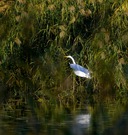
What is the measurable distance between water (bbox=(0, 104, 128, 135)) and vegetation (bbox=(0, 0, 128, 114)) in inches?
75.7

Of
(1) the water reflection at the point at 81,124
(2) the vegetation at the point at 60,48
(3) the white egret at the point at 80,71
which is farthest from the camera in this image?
(2) the vegetation at the point at 60,48

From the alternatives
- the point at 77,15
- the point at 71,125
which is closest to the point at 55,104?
the point at 77,15

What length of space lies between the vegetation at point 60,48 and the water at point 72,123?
1.92 metres

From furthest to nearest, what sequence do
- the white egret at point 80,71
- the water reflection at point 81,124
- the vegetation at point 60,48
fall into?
the vegetation at point 60,48
the white egret at point 80,71
the water reflection at point 81,124

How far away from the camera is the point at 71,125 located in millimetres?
8703

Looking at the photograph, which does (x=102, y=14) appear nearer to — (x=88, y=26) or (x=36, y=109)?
(x=88, y=26)

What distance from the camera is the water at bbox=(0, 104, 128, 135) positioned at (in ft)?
27.0

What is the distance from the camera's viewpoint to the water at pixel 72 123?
27.0ft

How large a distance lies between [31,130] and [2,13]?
16.0 ft

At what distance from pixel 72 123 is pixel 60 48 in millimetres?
4034

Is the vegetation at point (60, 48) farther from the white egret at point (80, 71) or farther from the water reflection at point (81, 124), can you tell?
the water reflection at point (81, 124)

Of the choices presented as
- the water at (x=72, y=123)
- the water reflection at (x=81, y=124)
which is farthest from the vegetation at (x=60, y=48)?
the water reflection at (x=81, y=124)

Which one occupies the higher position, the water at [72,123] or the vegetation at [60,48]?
the vegetation at [60,48]

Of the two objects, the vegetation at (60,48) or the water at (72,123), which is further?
the vegetation at (60,48)
